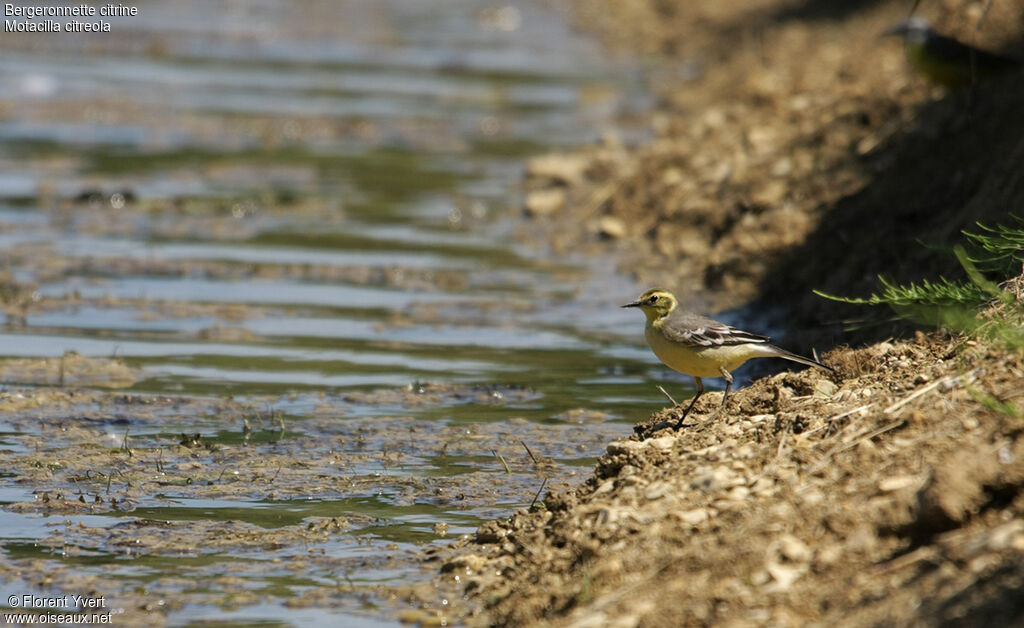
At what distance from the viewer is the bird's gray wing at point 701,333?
7.20 metres

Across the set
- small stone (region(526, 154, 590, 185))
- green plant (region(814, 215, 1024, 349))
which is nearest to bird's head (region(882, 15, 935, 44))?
small stone (region(526, 154, 590, 185))

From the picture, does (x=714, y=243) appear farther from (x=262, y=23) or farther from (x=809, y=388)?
(x=262, y=23)

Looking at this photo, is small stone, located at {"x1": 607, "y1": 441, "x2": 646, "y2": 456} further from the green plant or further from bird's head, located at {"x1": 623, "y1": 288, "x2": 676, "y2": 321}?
bird's head, located at {"x1": 623, "y1": 288, "x2": 676, "y2": 321}

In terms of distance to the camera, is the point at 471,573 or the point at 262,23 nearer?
the point at 471,573

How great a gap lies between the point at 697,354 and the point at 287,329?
4045mm

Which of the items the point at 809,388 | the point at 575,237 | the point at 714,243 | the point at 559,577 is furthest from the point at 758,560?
Result: the point at 575,237

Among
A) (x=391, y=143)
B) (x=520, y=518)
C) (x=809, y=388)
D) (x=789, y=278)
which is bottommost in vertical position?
(x=520, y=518)

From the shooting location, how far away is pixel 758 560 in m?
5.14

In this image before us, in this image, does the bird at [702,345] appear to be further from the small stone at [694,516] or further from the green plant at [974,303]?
the small stone at [694,516]

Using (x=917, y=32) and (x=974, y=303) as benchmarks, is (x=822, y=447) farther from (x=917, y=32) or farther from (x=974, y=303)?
(x=917, y=32)

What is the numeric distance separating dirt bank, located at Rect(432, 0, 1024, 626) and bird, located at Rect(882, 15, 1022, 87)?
16 cm

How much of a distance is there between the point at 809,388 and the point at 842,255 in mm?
3938

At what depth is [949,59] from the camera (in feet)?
37.5

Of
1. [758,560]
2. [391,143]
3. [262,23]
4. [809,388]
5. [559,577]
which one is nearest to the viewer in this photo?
[758,560]
